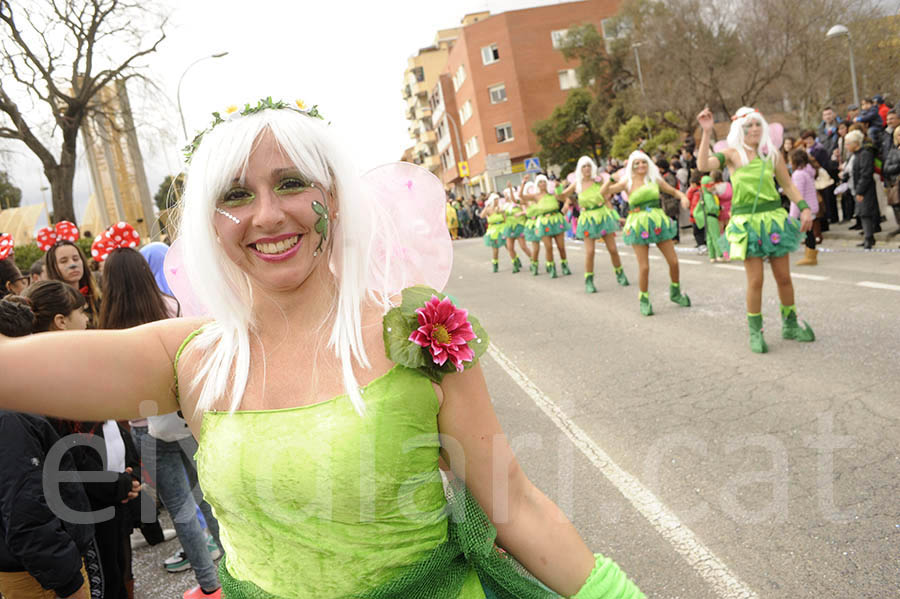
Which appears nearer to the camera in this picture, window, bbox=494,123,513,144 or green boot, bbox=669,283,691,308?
green boot, bbox=669,283,691,308

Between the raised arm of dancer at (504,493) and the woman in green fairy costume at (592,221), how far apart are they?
32.8 ft

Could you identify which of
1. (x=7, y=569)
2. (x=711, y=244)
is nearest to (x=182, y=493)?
(x=7, y=569)

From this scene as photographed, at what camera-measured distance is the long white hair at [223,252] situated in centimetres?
166

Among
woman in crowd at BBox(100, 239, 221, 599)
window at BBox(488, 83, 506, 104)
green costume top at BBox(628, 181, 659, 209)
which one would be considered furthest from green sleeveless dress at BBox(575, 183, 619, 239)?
window at BBox(488, 83, 506, 104)

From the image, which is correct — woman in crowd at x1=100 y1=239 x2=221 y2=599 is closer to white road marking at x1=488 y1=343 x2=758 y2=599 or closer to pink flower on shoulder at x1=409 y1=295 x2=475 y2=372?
white road marking at x1=488 y1=343 x2=758 y2=599

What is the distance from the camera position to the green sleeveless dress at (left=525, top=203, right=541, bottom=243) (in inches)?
586

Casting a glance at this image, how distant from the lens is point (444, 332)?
1.61 metres

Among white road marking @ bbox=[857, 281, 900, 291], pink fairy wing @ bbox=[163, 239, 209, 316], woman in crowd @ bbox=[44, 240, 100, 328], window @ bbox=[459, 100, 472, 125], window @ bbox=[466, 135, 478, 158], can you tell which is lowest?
white road marking @ bbox=[857, 281, 900, 291]

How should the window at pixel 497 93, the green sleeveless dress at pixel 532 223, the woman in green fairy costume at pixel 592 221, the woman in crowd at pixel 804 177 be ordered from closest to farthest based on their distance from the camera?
the woman in green fairy costume at pixel 592 221
the woman in crowd at pixel 804 177
the green sleeveless dress at pixel 532 223
the window at pixel 497 93

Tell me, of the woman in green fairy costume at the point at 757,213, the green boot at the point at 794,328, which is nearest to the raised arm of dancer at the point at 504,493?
the woman in green fairy costume at the point at 757,213

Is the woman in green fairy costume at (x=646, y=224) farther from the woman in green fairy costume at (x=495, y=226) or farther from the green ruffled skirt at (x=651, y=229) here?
the woman in green fairy costume at (x=495, y=226)

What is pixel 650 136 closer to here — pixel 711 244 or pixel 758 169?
pixel 711 244

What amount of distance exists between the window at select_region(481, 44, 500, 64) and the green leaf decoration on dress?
55.3 meters

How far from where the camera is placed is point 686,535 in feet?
11.9
